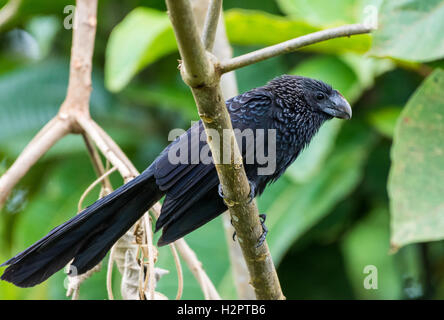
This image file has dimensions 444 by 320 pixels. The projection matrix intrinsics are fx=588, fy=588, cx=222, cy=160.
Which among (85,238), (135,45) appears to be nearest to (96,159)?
(85,238)

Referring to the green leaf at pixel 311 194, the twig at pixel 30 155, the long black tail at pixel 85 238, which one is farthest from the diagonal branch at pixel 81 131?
the green leaf at pixel 311 194

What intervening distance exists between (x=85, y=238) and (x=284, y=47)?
1.12 m

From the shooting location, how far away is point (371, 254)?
13.3ft

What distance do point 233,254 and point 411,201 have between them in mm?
881

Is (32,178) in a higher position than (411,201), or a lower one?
higher

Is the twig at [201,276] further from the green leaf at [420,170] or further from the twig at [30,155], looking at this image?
the green leaf at [420,170]

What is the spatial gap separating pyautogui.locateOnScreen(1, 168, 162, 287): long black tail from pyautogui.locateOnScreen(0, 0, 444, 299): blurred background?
3.35 ft

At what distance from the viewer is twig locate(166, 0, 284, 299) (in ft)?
4.42

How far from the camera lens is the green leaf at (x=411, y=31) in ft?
8.84

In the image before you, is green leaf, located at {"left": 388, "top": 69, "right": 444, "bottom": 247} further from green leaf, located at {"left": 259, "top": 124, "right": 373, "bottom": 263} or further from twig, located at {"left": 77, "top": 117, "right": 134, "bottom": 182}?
twig, located at {"left": 77, "top": 117, "right": 134, "bottom": 182}

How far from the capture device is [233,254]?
2.89 meters

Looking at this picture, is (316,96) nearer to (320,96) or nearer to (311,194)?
(320,96)
